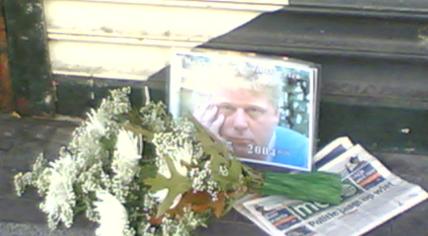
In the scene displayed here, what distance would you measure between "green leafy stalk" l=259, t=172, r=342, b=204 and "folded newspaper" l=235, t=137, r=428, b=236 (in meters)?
0.02

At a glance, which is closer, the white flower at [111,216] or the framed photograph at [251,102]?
the white flower at [111,216]

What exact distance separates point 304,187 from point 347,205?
4.9 inches

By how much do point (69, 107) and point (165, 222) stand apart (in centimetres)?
76

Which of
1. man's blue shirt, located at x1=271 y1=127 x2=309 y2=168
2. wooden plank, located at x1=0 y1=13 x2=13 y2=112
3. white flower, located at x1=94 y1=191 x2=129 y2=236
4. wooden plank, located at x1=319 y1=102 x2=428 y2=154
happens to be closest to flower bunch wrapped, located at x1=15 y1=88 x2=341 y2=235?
white flower, located at x1=94 y1=191 x2=129 y2=236

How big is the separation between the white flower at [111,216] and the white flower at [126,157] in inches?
2.4

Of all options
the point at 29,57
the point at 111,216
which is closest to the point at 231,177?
the point at 111,216

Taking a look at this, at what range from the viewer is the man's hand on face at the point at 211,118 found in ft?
10.2

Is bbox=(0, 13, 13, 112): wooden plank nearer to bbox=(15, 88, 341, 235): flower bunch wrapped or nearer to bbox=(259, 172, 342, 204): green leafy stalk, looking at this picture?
bbox=(15, 88, 341, 235): flower bunch wrapped

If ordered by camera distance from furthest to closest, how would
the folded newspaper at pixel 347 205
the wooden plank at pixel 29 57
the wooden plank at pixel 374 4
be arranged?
the wooden plank at pixel 29 57, the wooden plank at pixel 374 4, the folded newspaper at pixel 347 205

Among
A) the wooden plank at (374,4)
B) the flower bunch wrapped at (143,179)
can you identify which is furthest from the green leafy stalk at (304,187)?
the wooden plank at (374,4)

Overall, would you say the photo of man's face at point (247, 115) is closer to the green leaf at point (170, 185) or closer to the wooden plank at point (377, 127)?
the wooden plank at point (377, 127)

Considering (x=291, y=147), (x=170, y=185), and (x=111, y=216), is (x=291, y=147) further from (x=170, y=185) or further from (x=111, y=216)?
(x=111, y=216)

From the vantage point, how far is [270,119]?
121 inches

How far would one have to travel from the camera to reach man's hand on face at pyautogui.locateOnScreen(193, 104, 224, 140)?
3.09 meters
